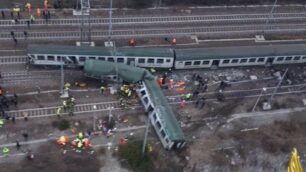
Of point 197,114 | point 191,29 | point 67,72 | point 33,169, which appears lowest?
point 33,169

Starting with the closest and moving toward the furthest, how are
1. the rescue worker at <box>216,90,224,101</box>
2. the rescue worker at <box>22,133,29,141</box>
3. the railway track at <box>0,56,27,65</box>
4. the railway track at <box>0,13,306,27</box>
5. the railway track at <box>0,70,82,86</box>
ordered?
the rescue worker at <box>22,133,29,141</box> → the railway track at <box>0,70,82,86</box> → the railway track at <box>0,56,27,65</box> → the rescue worker at <box>216,90,224,101</box> → the railway track at <box>0,13,306,27</box>

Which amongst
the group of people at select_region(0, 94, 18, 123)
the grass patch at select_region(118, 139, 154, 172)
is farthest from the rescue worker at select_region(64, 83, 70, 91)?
the grass patch at select_region(118, 139, 154, 172)

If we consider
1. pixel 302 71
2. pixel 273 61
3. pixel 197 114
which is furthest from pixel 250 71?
pixel 197 114

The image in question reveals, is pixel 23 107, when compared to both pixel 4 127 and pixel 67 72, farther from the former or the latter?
pixel 67 72

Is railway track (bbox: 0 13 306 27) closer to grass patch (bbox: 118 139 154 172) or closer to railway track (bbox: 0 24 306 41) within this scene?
railway track (bbox: 0 24 306 41)

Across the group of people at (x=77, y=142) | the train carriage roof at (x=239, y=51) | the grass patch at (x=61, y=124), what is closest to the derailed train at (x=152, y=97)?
the train carriage roof at (x=239, y=51)

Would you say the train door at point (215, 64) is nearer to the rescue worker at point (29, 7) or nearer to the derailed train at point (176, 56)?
the derailed train at point (176, 56)

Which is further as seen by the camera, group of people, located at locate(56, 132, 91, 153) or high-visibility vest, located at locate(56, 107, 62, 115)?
high-visibility vest, located at locate(56, 107, 62, 115)
